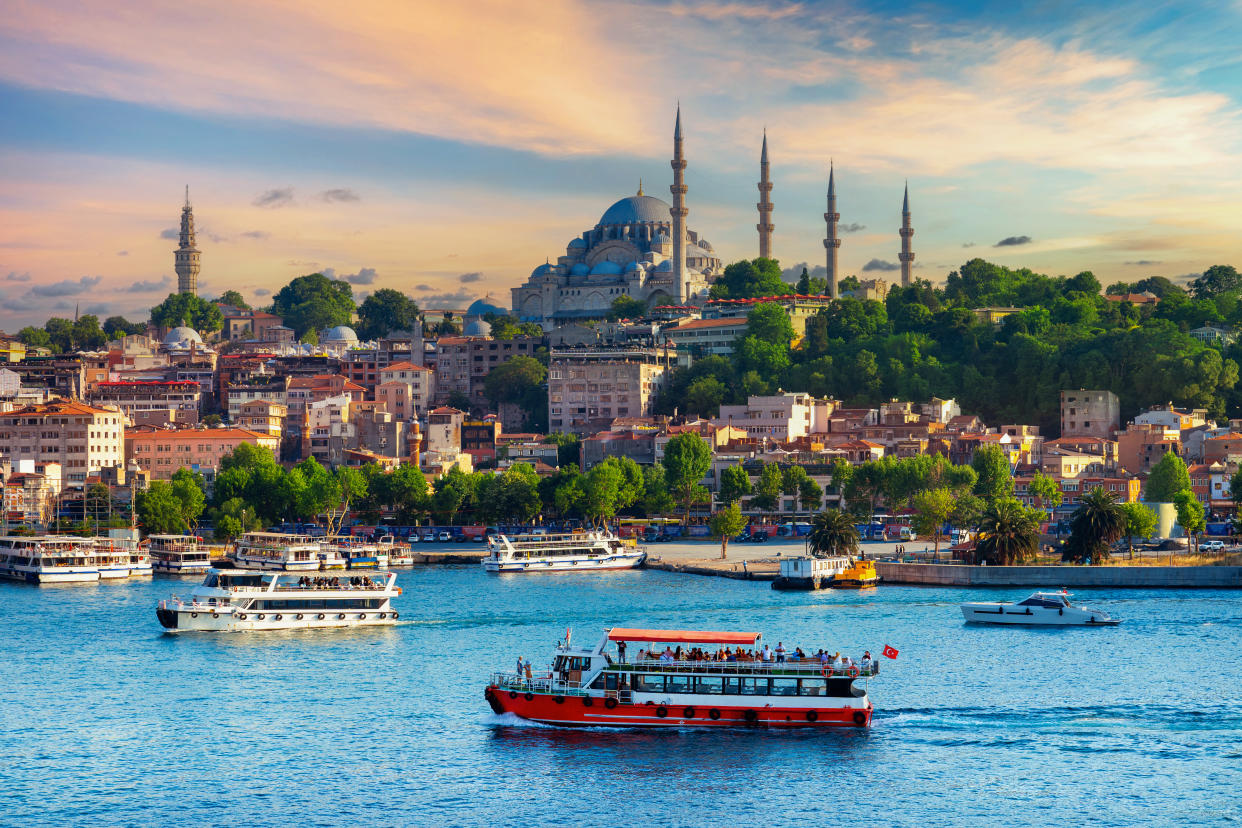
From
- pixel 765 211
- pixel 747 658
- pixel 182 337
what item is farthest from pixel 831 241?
pixel 747 658

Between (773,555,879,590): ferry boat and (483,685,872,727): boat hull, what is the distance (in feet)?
68.8

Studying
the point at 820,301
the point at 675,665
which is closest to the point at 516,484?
the point at 820,301

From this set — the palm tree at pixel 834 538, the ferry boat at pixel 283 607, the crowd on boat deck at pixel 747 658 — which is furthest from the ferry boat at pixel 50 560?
the crowd on boat deck at pixel 747 658

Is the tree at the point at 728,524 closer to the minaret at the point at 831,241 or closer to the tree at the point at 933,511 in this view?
the tree at the point at 933,511

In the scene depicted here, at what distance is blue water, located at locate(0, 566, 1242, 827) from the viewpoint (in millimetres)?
22484

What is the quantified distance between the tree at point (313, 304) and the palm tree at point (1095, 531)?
3430 inches

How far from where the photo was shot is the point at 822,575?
47.8 m

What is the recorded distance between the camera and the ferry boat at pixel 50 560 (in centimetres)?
5250

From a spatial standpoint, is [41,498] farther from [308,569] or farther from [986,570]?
[986,570]

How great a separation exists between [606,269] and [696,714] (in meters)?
90.8

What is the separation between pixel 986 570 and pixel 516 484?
26.0m

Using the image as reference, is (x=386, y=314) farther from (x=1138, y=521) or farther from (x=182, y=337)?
(x=1138, y=521)

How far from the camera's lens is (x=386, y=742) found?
2616cm

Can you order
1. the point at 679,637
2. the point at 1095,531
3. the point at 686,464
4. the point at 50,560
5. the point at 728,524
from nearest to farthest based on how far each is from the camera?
the point at 679,637
the point at 1095,531
the point at 50,560
the point at 728,524
the point at 686,464
